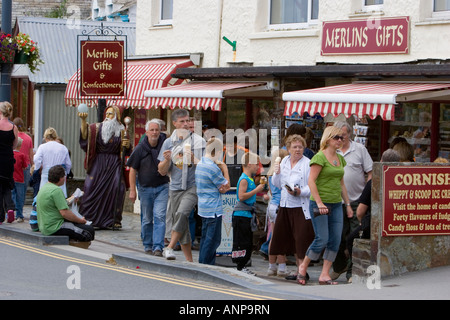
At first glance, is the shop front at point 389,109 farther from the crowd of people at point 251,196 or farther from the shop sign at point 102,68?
the shop sign at point 102,68

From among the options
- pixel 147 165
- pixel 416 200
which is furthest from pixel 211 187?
pixel 416 200

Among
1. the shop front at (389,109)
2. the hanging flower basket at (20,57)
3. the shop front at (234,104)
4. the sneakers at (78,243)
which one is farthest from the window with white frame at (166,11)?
the sneakers at (78,243)

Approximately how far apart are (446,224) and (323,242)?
145cm

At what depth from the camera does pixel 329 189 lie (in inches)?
439

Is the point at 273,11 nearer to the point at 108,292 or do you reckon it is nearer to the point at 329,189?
the point at 329,189

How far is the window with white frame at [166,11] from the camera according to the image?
2038cm

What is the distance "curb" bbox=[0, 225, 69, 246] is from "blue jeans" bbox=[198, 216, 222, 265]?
2.39 meters

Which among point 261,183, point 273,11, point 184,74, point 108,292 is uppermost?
point 273,11

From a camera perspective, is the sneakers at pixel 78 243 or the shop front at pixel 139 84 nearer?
the sneakers at pixel 78 243

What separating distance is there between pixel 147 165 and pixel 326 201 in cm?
318

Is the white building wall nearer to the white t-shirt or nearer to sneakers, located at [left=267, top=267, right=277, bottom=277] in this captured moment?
the white t-shirt

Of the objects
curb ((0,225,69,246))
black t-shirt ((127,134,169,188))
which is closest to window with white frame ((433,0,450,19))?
black t-shirt ((127,134,169,188))

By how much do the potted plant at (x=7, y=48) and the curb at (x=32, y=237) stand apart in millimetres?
4676

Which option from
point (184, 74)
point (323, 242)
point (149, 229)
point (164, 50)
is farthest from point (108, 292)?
point (164, 50)
